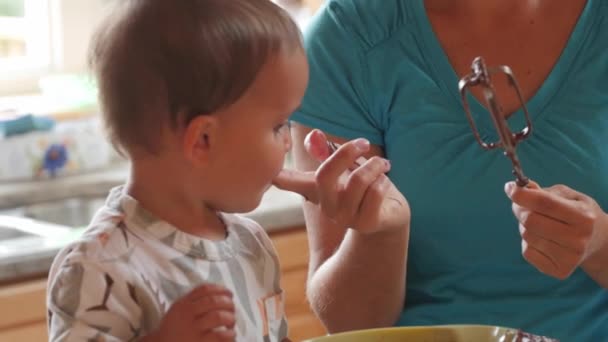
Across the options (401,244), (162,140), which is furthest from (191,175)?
(401,244)

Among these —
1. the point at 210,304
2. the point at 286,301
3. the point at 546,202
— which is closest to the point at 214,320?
the point at 210,304

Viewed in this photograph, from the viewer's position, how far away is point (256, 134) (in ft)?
3.21

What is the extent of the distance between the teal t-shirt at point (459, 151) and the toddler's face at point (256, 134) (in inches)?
11.4

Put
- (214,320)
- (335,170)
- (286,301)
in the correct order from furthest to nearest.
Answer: (286,301), (335,170), (214,320)

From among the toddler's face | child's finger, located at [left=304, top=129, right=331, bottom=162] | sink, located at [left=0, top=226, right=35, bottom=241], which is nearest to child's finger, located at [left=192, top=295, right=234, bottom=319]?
the toddler's face

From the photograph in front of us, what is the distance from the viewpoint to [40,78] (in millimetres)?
2480

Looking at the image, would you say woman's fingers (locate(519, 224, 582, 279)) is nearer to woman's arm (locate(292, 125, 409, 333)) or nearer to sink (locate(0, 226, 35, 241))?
woman's arm (locate(292, 125, 409, 333))

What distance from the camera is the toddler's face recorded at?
38.2 inches

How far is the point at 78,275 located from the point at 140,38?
0.22 m

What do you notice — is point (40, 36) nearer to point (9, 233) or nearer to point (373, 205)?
point (9, 233)

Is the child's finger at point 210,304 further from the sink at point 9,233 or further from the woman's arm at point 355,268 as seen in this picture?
the sink at point 9,233

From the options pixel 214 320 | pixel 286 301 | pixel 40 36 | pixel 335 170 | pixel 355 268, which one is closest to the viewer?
pixel 214 320

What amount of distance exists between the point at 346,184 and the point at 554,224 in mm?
208

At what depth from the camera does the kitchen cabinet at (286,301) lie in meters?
1.78
